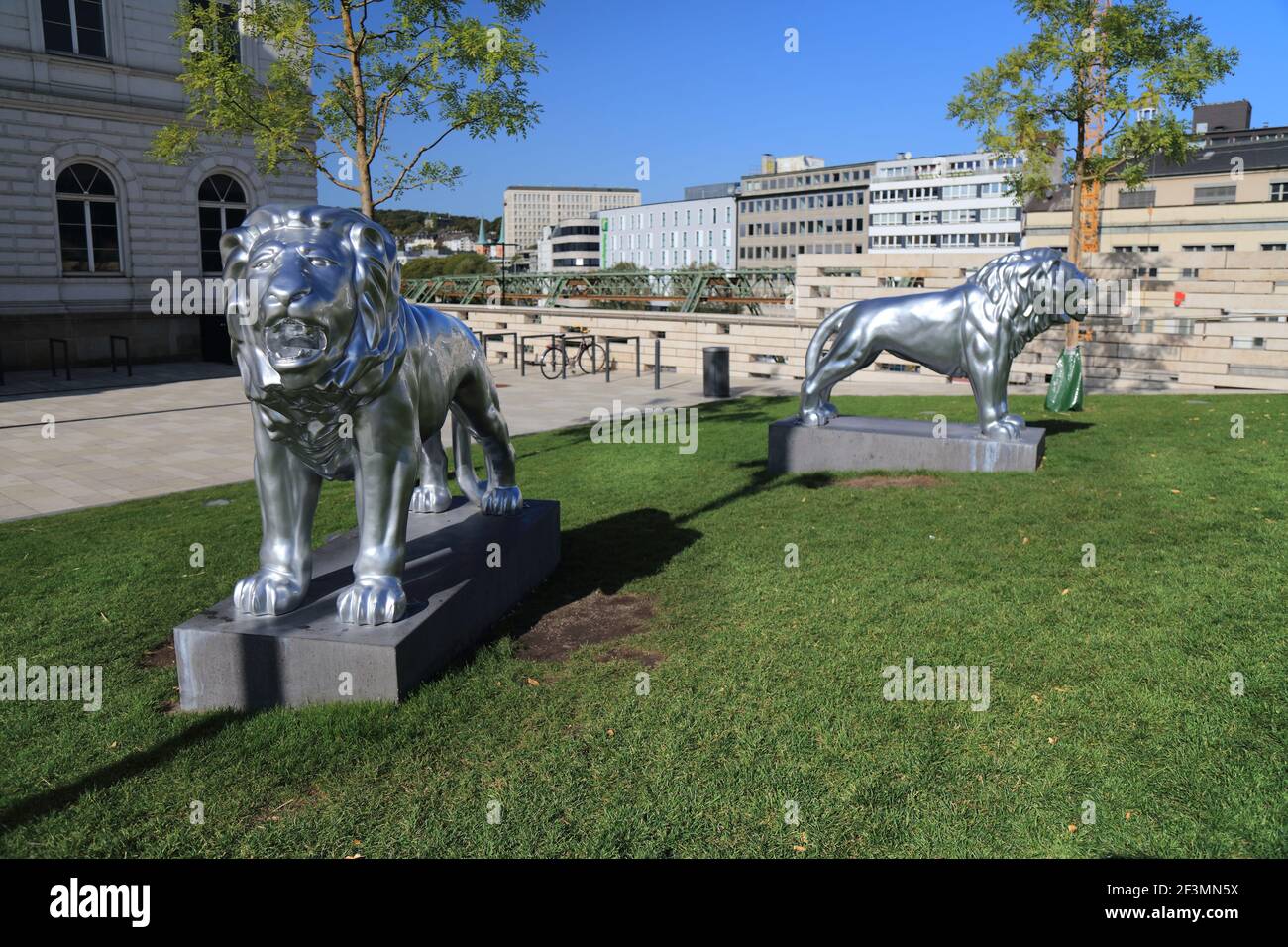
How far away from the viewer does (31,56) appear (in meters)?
22.5

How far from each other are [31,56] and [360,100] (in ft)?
59.4

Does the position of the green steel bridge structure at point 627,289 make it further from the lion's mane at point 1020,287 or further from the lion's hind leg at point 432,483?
the lion's hind leg at point 432,483

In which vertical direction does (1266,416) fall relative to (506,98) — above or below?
below

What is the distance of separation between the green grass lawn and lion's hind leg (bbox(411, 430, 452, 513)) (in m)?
1.06

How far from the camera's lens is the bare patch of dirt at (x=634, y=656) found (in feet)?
16.3

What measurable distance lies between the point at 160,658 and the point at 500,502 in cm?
216

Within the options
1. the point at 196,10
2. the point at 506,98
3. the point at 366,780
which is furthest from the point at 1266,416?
the point at 196,10

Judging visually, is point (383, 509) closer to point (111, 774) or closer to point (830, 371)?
point (111, 774)

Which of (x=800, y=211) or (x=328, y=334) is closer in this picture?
(x=328, y=334)
